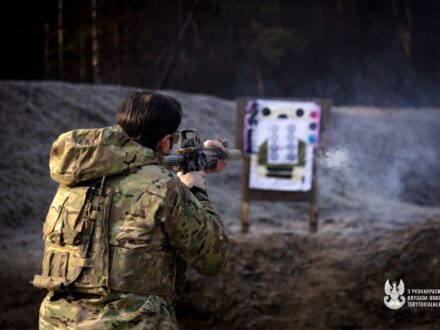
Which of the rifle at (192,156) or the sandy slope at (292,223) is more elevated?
the rifle at (192,156)

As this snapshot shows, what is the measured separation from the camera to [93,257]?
1902mm

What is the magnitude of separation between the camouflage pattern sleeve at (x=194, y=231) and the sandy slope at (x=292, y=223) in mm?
2929

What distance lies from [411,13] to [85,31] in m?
10.7

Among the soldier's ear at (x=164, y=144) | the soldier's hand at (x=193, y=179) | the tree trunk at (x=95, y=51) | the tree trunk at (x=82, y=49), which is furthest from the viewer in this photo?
the tree trunk at (x=95, y=51)

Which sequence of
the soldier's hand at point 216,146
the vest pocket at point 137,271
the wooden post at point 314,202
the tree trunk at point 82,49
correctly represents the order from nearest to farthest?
the vest pocket at point 137,271 < the soldier's hand at point 216,146 < the wooden post at point 314,202 < the tree trunk at point 82,49

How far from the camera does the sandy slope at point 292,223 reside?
16.1 ft

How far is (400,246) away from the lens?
5609 millimetres

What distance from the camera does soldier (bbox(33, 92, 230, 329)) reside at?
188cm

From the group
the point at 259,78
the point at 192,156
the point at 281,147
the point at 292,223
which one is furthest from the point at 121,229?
the point at 259,78

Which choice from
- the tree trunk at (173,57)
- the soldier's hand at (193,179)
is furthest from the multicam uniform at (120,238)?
the tree trunk at (173,57)

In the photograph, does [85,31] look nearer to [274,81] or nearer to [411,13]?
[274,81]

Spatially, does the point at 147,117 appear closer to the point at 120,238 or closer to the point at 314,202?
the point at 120,238

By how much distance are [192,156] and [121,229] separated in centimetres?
52

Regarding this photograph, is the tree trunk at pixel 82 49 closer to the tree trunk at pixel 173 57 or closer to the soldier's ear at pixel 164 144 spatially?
the tree trunk at pixel 173 57
